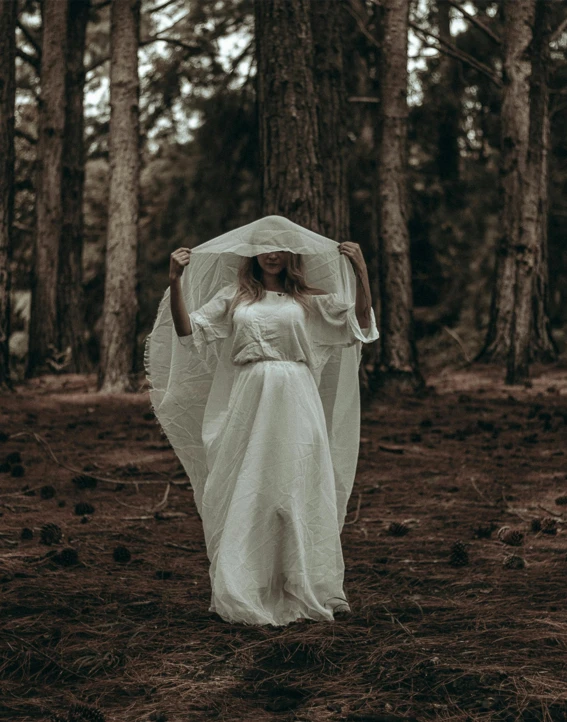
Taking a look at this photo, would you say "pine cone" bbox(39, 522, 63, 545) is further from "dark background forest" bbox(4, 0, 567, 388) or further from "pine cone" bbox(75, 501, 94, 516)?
"dark background forest" bbox(4, 0, 567, 388)

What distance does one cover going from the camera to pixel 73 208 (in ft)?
50.7

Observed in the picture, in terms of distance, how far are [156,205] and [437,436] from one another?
1016cm

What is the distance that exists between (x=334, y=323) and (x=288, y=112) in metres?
2.77

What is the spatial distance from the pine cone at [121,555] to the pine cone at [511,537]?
87.0 inches

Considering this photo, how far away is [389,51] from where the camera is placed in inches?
461

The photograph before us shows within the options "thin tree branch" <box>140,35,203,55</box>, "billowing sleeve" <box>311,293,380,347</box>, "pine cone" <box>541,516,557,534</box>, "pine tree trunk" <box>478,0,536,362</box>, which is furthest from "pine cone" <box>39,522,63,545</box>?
"thin tree branch" <box>140,35,203,55</box>

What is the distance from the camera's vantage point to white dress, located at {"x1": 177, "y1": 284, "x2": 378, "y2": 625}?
4738 mm

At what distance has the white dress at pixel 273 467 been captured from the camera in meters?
4.74

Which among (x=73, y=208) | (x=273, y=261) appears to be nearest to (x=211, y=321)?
(x=273, y=261)

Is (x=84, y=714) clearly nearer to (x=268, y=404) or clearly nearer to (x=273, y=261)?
(x=268, y=404)

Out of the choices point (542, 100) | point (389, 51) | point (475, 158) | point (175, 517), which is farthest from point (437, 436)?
point (475, 158)

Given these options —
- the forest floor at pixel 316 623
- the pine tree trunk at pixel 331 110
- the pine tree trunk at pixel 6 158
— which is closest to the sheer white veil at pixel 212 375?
the forest floor at pixel 316 623

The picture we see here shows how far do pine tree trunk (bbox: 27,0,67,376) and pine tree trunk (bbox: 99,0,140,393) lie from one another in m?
2.40

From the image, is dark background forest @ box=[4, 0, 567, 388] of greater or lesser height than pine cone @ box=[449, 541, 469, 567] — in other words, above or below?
above
